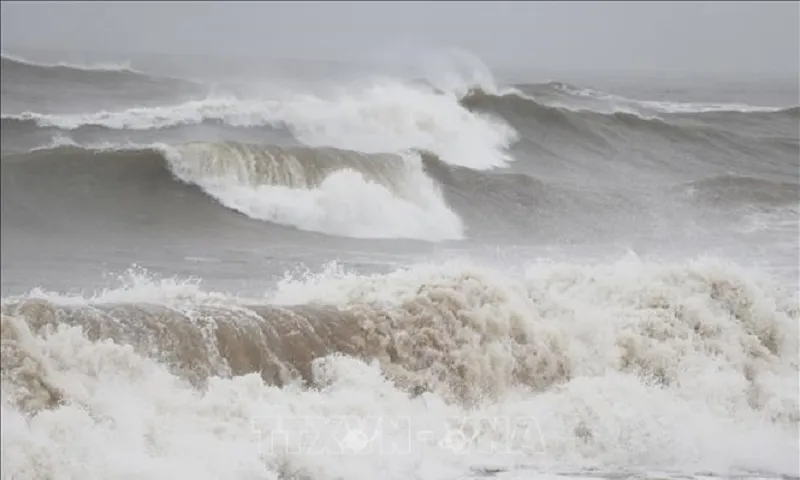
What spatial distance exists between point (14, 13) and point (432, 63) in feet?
8.37

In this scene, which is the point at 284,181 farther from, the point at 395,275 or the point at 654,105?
the point at 654,105

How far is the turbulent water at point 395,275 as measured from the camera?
267cm

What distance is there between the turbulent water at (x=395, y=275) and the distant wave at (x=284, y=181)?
0.02m

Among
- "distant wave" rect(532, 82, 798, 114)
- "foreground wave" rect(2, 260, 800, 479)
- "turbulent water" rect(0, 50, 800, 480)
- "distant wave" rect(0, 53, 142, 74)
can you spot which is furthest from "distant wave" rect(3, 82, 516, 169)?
"foreground wave" rect(2, 260, 800, 479)

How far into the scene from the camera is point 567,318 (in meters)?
3.78

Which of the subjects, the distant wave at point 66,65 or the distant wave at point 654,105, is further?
the distant wave at point 66,65

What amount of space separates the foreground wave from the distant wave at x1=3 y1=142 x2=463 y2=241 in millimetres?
780

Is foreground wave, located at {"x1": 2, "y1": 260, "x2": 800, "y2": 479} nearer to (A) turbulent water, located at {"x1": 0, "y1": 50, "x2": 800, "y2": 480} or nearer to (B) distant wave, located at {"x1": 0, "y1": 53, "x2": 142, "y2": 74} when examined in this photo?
(A) turbulent water, located at {"x1": 0, "y1": 50, "x2": 800, "y2": 480}

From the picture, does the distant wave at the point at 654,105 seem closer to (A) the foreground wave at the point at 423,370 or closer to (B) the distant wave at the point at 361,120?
(B) the distant wave at the point at 361,120

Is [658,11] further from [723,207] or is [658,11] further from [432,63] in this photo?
[432,63]

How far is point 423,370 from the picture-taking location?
3.25 meters

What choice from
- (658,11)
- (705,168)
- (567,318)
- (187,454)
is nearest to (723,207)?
(705,168)

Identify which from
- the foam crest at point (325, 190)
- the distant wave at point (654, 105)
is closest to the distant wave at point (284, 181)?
the foam crest at point (325, 190)

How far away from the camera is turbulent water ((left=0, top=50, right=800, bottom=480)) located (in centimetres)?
267
